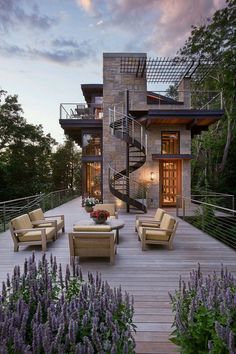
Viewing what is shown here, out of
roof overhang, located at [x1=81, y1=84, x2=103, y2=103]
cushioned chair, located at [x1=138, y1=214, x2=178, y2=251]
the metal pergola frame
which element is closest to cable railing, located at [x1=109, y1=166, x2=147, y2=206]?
the metal pergola frame

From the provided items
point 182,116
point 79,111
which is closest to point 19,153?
point 79,111

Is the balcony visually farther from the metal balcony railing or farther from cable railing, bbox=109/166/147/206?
cable railing, bbox=109/166/147/206

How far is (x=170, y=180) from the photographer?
1527 centimetres

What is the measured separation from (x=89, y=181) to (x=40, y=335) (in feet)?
51.5

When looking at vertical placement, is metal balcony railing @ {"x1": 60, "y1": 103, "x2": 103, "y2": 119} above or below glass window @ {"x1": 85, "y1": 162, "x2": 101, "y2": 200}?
above

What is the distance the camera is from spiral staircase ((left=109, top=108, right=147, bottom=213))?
12914mm

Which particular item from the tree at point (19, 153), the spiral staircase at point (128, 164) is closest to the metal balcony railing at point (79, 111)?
the spiral staircase at point (128, 164)

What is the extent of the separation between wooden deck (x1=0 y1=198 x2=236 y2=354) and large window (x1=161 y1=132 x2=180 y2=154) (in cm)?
726

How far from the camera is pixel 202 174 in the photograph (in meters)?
20.4

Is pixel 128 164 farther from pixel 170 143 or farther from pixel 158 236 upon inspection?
pixel 158 236

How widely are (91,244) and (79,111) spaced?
13057 mm

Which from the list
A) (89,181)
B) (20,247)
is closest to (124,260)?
(20,247)

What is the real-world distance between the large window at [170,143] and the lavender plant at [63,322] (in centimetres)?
1315

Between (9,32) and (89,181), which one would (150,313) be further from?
(9,32)
